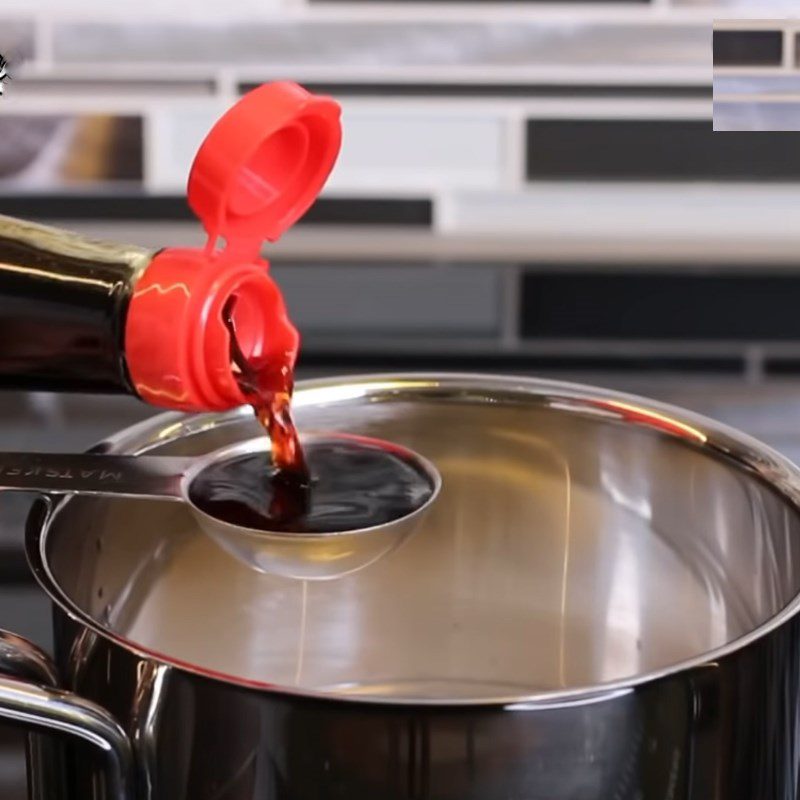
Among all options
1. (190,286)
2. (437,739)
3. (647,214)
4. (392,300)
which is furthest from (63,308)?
(647,214)

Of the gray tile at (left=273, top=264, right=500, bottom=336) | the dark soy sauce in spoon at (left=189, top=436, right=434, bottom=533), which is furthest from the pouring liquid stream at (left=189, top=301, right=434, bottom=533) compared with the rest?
the gray tile at (left=273, top=264, right=500, bottom=336)

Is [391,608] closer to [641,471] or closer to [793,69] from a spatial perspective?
[641,471]

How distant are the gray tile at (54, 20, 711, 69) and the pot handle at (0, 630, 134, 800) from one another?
69cm

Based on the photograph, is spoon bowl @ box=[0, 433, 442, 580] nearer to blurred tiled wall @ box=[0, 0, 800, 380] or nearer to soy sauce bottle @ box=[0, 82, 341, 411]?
soy sauce bottle @ box=[0, 82, 341, 411]

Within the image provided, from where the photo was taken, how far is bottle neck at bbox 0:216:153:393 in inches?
13.5

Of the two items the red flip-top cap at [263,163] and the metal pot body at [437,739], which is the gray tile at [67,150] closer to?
the red flip-top cap at [263,163]

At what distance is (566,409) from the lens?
1.54 ft

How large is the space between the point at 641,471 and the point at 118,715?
24 centimetres

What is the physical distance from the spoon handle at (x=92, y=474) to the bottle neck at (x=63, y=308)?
0.08 ft

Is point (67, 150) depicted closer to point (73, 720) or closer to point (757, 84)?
point (757, 84)

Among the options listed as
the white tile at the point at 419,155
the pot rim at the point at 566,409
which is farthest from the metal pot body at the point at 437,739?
the white tile at the point at 419,155

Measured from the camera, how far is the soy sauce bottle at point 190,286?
33 cm

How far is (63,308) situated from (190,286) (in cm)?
4

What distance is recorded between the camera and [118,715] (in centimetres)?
28
